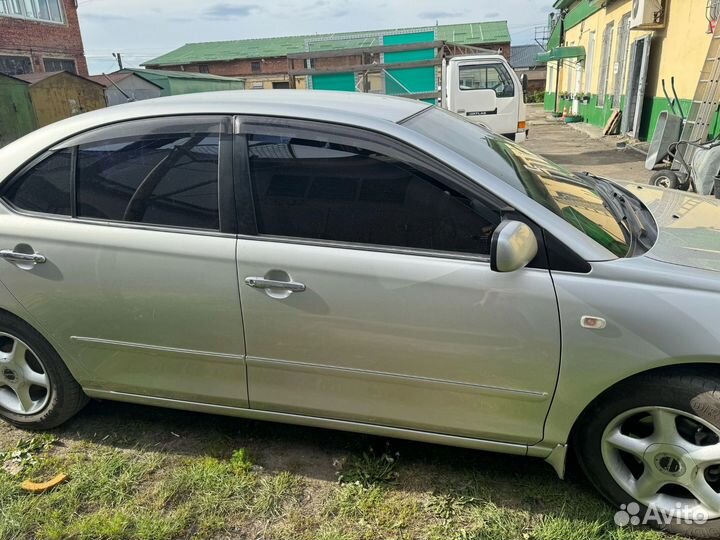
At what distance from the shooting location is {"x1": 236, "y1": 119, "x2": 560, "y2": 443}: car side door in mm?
1964

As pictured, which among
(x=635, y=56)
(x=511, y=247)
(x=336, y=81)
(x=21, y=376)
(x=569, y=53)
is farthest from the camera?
(x=569, y=53)

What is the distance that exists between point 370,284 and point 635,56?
13573 mm

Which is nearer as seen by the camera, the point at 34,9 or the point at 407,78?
the point at 407,78

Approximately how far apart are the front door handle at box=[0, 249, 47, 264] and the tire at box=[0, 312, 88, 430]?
35 centimetres

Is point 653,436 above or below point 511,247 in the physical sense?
below

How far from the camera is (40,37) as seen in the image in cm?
2152

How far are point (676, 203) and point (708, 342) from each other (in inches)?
48.1

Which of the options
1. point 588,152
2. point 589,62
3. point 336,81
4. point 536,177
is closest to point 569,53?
point 589,62

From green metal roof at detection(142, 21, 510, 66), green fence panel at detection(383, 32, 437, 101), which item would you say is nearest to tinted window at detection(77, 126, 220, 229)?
green fence panel at detection(383, 32, 437, 101)

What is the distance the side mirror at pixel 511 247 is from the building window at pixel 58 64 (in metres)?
25.9

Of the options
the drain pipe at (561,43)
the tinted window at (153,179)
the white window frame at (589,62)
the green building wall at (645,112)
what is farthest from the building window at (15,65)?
the drain pipe at (561,43)

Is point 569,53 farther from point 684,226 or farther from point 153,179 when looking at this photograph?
point 153,179
